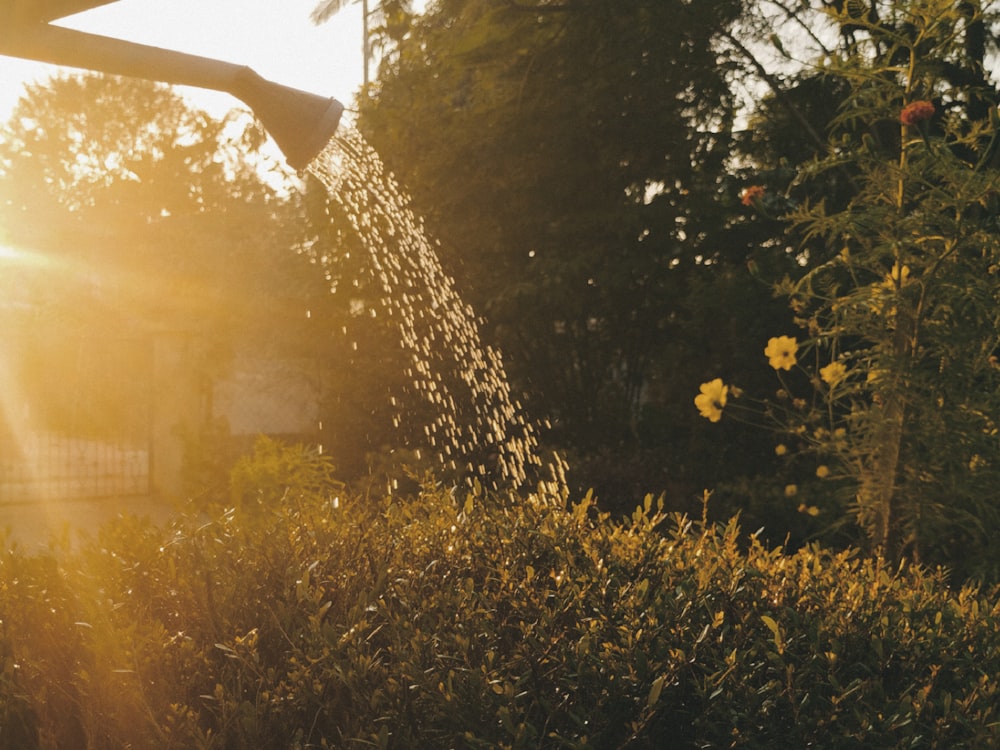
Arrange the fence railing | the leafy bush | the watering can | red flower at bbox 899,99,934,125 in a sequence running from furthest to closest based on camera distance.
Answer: the fence railing < red flower at bbox 899,99,934,125 < the leafy bush < the watering can

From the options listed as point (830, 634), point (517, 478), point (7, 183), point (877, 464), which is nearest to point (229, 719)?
point (830, 634)

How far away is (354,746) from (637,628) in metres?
0.70

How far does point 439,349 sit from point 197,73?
308 inches

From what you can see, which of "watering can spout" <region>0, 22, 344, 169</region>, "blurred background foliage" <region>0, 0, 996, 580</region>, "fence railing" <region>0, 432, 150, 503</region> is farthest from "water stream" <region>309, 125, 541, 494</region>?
"watering can spout" <region>0, 22, 344, 169</region>

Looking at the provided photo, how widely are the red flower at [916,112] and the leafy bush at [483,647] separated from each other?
2.26m

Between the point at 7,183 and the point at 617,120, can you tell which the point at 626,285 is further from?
the point at 7,183

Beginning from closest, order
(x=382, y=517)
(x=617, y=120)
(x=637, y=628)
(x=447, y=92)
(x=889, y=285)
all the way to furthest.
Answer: (x=637, y=628) < (x=382, y=517) < (x=889, y=285) < (x=617, y=120) < (x=447, y=92)

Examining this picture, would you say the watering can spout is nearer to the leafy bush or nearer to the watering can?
the watering can

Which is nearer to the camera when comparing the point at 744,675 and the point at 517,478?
the point at 744,675

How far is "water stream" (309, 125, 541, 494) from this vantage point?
29.3 ft

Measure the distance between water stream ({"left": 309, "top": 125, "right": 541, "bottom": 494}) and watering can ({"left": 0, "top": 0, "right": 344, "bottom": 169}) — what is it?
6.21 m

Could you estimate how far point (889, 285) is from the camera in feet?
14.4

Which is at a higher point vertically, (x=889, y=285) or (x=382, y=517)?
(x=889, y=285)

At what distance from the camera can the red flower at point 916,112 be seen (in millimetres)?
4180
